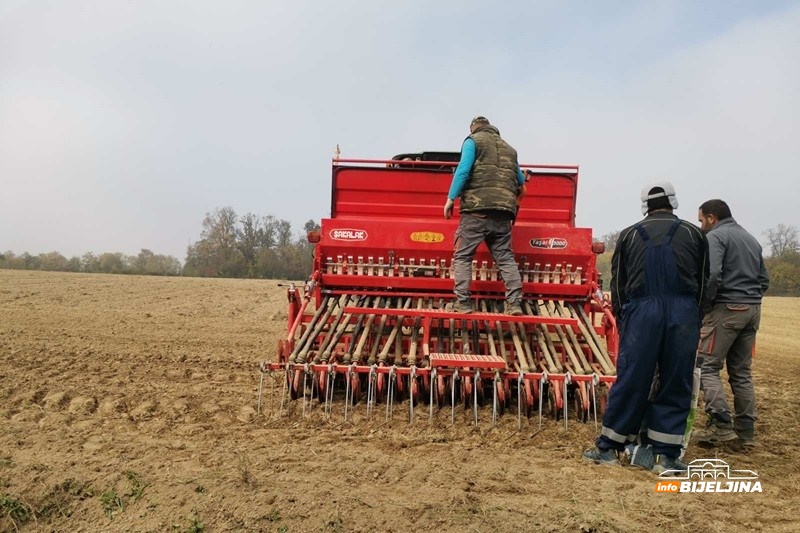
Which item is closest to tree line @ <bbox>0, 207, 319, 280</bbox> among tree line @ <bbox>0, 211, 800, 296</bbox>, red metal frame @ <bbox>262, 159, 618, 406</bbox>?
tree line @ <bbox>0, 211, 800, 296</bbox>

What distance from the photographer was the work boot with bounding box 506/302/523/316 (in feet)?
15.4

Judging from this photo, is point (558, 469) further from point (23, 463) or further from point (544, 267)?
point (23, 463)

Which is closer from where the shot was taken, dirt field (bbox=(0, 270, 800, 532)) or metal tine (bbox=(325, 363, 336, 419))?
dirt field (bbox=(0, 270, 800, 532))

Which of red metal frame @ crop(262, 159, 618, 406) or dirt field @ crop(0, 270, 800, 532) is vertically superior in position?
red metal frame @ crop(262, 159, 618, 406)

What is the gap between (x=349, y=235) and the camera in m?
5.25

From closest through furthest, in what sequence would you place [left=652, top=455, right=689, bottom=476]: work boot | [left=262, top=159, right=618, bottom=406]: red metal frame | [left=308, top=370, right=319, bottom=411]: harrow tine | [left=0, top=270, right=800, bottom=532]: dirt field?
[left=0, top=270, right=800, bottom=532]: dirt field < [left=652, top=455, right=689, bottom=476]: work boot < [left=308, top=370, right=319, bottom=411]: harrow tine < [left=262, top=159, right=618, bottom=406]: red metal frame

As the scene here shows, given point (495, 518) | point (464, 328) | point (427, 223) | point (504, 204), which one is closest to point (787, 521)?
point (495, 518)

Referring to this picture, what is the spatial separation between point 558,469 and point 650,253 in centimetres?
141

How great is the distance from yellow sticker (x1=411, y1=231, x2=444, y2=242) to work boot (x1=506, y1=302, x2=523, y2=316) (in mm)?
941

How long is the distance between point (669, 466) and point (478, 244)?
2.31m

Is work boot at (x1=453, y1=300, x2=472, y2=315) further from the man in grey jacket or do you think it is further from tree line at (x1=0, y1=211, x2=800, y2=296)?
tree line at (x1=0, y1=211, x2=800, y2=296)

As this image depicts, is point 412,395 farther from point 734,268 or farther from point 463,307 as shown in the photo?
point 734,268

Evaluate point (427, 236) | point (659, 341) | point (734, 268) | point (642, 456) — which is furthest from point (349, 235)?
point (734, 268)

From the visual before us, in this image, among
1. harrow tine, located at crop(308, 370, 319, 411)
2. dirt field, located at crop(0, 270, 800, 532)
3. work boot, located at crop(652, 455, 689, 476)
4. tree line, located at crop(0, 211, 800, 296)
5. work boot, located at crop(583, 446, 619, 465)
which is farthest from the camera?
tree line, located at crop(0, 211, 800, 296)
